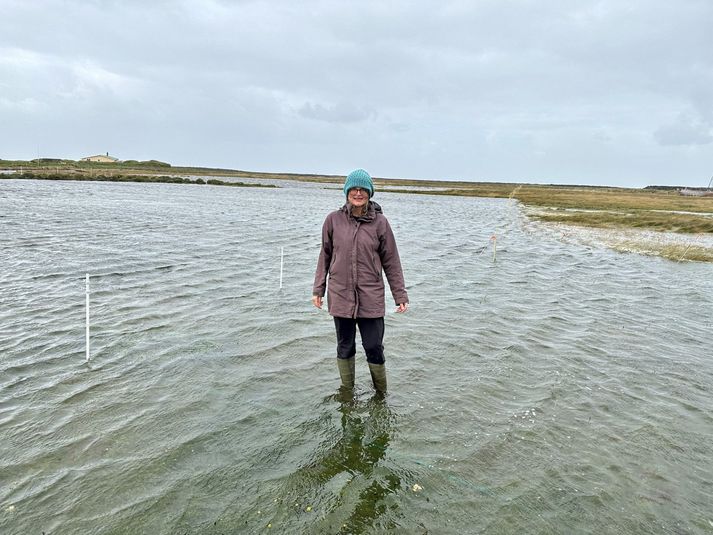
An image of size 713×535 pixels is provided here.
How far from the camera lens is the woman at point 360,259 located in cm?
589

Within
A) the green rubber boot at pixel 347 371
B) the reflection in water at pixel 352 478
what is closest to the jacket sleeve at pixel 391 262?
the green rubber boot at pixel 347 371

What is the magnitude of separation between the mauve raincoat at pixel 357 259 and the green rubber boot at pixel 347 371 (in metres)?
0.99

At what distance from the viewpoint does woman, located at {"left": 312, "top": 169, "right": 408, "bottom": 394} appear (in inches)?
232

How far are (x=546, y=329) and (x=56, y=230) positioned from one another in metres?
23.7

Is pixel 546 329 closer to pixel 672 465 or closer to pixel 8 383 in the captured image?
pixel 672 465

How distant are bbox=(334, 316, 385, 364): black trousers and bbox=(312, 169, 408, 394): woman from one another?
1cm

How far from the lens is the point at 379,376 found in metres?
6.84

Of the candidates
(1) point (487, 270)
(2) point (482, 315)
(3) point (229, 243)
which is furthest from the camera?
(3) point (229, 243)

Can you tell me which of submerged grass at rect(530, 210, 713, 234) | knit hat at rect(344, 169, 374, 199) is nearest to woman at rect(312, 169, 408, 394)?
knit hat at rect(344, 169, 374, 199)

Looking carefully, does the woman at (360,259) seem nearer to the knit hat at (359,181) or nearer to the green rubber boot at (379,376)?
the knit hat at (359,181)

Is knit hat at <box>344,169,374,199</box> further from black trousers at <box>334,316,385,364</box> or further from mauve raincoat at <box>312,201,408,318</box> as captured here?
black trousers at <box>334,316,385,364</box>

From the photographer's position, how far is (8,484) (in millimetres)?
4730

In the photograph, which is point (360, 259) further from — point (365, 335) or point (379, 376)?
point (379, 376)

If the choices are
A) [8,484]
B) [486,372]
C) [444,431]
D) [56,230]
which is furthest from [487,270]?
[56,230]
